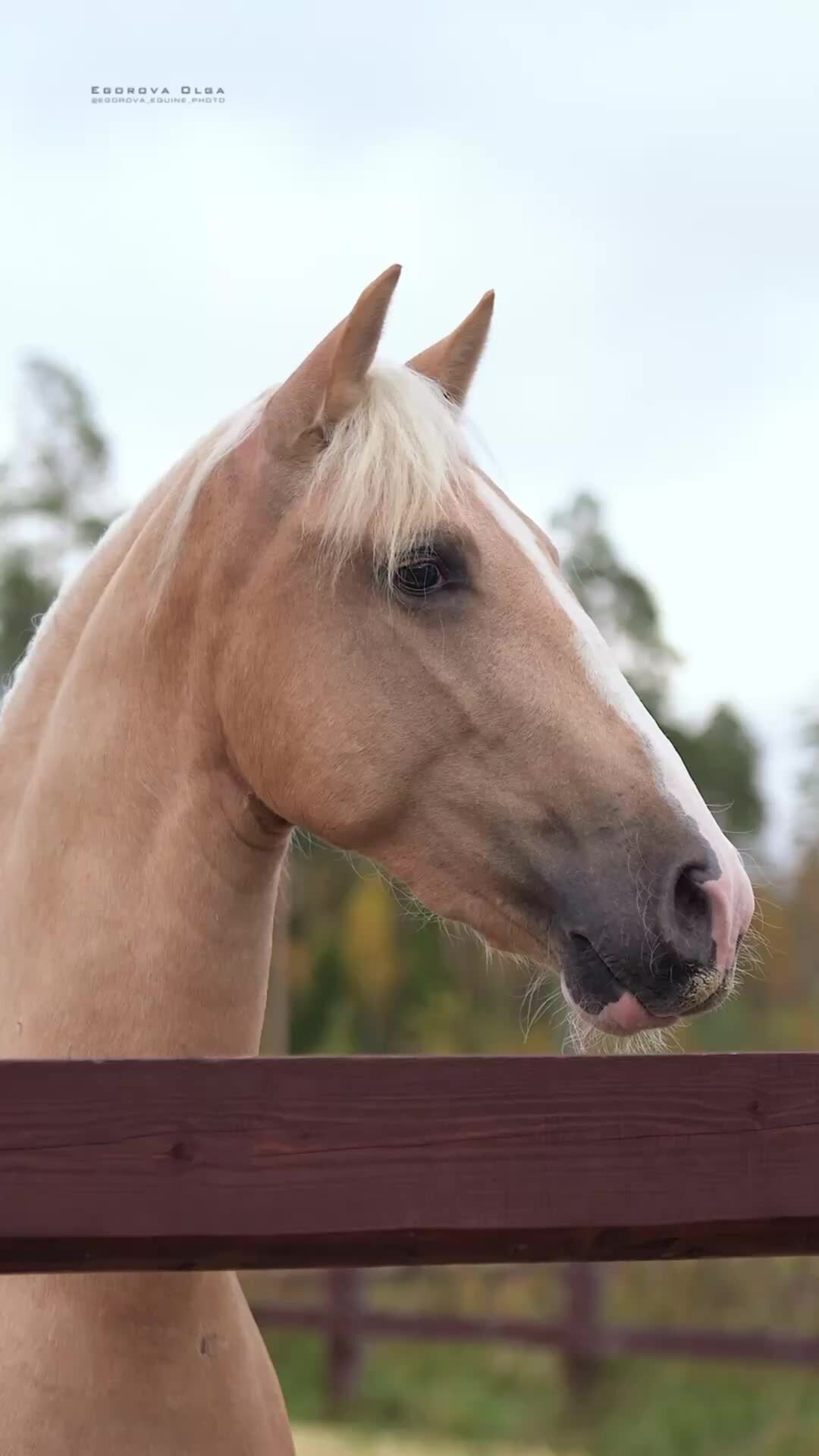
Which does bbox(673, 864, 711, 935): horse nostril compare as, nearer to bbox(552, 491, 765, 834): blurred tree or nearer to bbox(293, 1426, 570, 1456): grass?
bbox(293, 1426, 570, 1456): grass

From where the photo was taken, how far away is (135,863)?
7.25ft

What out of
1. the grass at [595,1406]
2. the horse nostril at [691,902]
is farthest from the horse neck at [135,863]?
the grass at [595,1406]

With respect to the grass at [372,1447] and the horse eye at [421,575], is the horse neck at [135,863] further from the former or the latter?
the grass at [372,1447]

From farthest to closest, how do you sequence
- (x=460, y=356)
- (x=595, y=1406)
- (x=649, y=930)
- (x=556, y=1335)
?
(x=595, y=1406)
(x=556, y=1335)
(x=460, y=356)
(x=649, y=930)

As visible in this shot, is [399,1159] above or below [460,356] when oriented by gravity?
below

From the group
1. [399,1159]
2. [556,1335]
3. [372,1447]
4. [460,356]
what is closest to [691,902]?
[399,1159]

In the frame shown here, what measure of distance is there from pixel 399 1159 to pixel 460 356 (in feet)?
5.54

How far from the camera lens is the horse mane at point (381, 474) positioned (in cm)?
221

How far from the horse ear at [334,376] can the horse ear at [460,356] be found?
351 mm

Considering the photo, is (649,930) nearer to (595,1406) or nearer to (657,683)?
(595,1406)

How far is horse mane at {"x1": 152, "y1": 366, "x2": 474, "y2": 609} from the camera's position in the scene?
2.21 m

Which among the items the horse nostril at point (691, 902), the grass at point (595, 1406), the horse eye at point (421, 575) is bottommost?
the grass at point (595, 1406)

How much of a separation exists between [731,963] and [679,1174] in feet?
1.26

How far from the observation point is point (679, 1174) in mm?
1642
